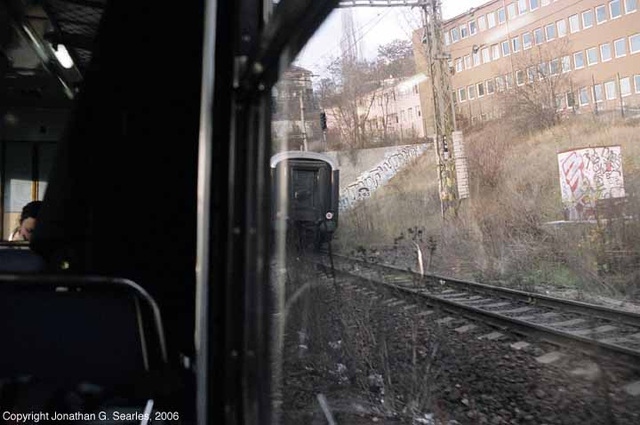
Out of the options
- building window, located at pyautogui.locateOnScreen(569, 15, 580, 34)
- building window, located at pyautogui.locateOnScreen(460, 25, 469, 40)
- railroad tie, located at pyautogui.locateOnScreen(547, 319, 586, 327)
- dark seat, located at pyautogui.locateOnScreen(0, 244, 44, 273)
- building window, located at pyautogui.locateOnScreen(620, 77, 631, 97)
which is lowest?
railroad tie, located at pyautogui.locateOnScreen(547, 319, 586, 327)

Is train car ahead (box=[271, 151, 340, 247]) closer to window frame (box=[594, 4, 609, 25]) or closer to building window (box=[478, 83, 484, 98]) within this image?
building window (box=[478, 83, 484, 98])

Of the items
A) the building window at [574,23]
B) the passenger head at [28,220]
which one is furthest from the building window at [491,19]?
the passenger head at [28,220]

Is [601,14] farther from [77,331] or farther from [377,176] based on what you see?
[77,331]

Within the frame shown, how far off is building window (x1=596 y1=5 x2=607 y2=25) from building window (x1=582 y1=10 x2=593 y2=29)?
34 mm

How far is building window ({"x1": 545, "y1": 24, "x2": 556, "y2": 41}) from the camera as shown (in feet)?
6.45

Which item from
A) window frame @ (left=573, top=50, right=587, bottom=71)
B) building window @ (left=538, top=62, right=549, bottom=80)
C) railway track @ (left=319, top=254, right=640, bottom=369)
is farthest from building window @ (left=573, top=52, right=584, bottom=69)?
railway track @ (left=319, top=254, right=640, bottom=369)

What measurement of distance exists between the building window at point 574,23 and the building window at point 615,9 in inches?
6.0

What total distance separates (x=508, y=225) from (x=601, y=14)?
1.01m

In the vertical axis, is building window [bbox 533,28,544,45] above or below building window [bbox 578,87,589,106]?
above

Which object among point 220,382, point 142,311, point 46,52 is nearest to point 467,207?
point 220,382

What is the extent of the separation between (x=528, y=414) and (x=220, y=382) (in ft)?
3.84

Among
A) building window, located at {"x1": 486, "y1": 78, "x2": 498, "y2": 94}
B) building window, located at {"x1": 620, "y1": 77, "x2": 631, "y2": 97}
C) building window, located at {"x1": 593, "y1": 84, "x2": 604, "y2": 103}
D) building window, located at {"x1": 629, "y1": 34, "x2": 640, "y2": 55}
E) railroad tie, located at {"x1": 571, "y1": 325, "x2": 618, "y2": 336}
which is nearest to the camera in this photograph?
building window, located at {"x1": 629, "y1": 34, "x2": 640, "y2": 55}

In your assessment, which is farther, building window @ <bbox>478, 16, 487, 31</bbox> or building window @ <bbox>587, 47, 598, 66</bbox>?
building window @ <bbox>478, 16, 487, 31</bbox>

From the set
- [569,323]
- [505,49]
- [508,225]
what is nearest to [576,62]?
[505,49]
